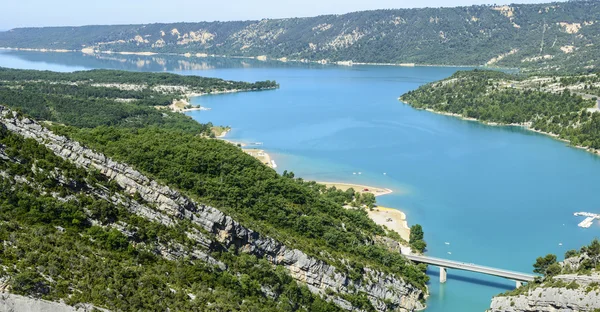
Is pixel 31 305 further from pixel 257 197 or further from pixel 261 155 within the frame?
pixel 261 155

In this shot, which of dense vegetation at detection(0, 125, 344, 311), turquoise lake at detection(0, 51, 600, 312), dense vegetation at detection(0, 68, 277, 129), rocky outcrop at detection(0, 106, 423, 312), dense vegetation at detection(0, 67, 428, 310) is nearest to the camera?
dense vegetation at detection(0, 125, 344, 311)

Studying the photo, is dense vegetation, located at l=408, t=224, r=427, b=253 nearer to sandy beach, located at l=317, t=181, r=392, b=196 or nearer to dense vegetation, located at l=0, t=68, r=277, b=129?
sandy beach, located at l=317, t=181, r=392, b=196

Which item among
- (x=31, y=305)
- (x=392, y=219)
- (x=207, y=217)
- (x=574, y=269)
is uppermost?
(x=31, y=305)

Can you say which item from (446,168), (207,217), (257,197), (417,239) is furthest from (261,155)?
(207,217)

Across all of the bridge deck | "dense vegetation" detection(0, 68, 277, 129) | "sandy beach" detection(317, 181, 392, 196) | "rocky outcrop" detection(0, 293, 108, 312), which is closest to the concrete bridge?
the bridge deck

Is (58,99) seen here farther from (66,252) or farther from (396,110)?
(66,252)

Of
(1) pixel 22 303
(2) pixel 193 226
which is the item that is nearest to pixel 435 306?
(2) pixel 193 226

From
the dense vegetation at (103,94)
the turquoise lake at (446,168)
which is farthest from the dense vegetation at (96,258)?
the dense vegetation at (103,94)
